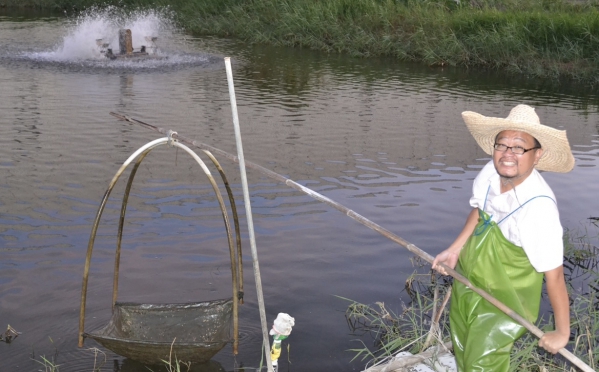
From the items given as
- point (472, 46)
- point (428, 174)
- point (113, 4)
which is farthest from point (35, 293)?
point (113, 4)

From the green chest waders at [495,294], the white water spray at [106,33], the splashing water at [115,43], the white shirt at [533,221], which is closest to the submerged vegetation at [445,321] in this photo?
the green chest waders at [495,294]

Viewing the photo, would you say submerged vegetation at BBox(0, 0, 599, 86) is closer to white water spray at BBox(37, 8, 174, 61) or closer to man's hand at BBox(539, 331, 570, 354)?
white water spray at BBox(37, 8, 174, 61)

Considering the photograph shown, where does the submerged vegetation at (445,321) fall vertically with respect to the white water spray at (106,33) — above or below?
below

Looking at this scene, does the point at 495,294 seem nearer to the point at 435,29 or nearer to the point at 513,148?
the point at 513,148

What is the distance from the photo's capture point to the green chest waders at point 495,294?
2980 mm

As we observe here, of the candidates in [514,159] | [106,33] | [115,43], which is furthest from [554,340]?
[106,33]

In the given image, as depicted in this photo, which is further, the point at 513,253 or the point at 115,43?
the point at 115,43

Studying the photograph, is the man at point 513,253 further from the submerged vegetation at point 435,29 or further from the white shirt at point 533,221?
the submerged vegetation at point 435,29

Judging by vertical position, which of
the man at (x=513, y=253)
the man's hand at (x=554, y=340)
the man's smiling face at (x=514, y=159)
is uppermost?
the man's smiling face at (x=514, y=159)

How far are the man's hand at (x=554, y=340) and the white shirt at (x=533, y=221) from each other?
0.25 meters

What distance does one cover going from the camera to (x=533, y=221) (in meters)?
2.89

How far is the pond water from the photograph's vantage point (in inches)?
191

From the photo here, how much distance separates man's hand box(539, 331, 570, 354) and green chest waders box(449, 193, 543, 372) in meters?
0.13

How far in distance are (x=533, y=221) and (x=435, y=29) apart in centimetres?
1534
